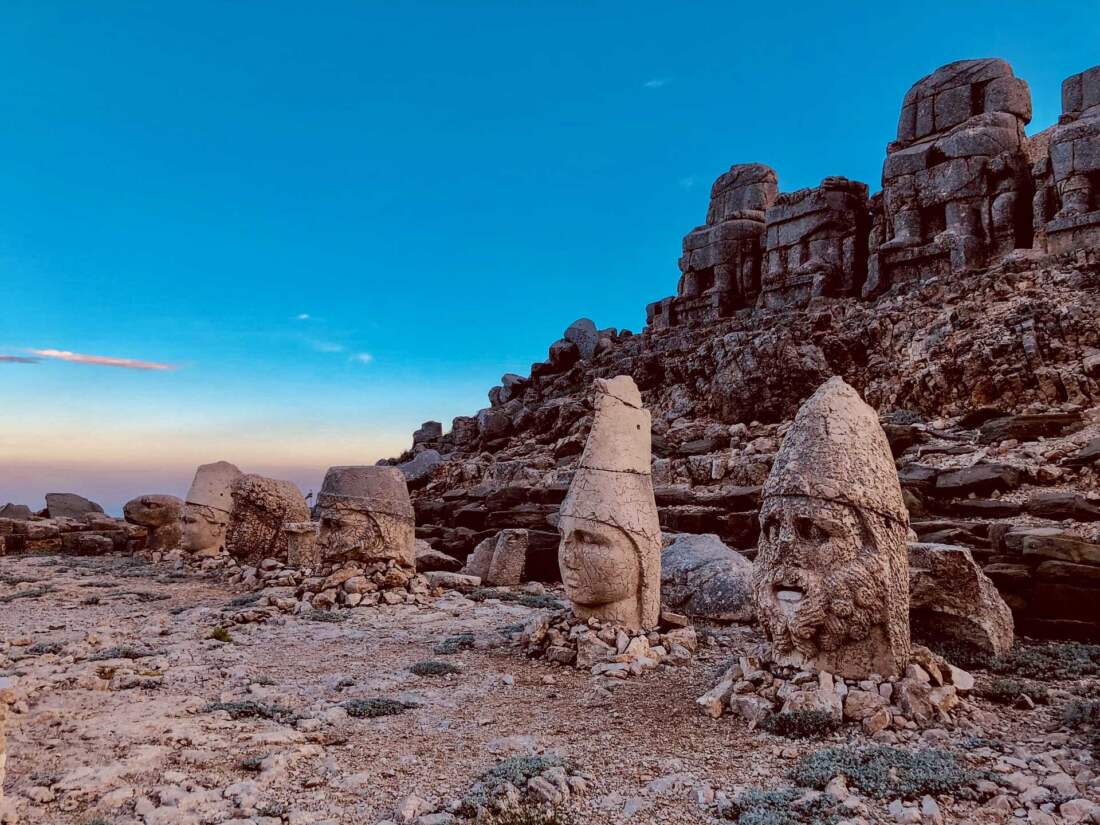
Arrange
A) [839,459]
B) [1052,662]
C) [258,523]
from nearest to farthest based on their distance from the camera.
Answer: [839,459], [1052,662], [258,523]

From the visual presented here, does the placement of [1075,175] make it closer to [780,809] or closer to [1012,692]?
[1012,692]

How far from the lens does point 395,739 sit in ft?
16.5

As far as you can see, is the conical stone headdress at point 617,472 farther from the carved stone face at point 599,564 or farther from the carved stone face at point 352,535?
the carved stone face at point 352,535

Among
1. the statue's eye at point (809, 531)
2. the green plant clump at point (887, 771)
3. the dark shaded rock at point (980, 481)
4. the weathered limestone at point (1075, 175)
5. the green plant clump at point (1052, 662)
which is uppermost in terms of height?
the weathered limestone at point (1075, 175)

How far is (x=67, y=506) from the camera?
81.1ft

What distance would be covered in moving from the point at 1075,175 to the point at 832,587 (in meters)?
23.3

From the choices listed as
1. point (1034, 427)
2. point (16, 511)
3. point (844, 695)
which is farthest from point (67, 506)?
point (1034, 427)

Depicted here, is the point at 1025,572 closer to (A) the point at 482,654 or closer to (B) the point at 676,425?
(A) the point at 482,654

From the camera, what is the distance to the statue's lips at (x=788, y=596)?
539 cm

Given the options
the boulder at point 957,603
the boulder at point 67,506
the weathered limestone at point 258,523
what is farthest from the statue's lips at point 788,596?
the boulder at point 67,506

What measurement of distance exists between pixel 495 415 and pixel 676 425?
11.2 m

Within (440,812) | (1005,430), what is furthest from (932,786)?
(1005,430)

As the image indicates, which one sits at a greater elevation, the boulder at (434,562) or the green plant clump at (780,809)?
the boulder at (434,562)

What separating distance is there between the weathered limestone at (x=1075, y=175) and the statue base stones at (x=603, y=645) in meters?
20.3
